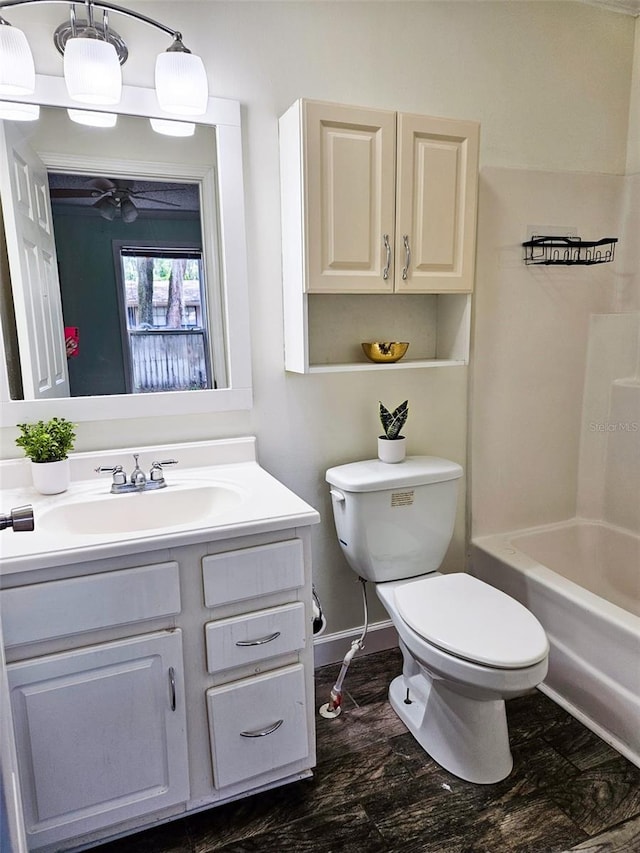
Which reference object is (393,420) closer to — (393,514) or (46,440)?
(393,514)

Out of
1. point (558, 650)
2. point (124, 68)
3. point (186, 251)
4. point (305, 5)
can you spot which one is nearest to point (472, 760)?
point (558, 650)

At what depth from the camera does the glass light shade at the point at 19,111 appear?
4.72 feet

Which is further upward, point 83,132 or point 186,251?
point 83,132

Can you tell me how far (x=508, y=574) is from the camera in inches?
80.9

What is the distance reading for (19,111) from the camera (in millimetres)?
1453

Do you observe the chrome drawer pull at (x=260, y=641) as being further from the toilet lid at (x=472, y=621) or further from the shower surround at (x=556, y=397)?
the shower surround at (x=556, y=397)

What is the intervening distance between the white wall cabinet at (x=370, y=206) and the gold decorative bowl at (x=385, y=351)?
19cm

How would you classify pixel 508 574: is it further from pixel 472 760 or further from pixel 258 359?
pixel 258 359

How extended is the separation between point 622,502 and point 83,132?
7.74 feet

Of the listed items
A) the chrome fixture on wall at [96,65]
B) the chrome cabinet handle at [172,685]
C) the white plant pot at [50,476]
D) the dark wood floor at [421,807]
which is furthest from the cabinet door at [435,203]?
the dark wood floor at [421,807]

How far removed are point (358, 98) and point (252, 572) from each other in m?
1.52

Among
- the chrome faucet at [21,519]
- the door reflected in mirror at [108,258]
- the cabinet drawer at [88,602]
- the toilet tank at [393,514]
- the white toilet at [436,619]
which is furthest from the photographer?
the toilet tank at [393,514]

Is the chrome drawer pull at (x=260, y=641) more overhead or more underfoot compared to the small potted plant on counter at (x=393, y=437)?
more underfoot

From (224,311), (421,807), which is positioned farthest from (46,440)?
(421,807)
